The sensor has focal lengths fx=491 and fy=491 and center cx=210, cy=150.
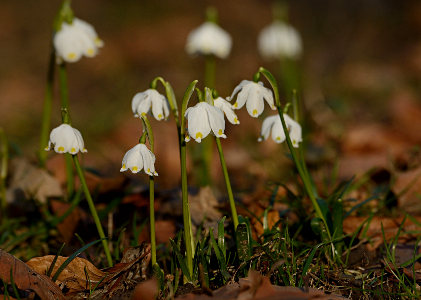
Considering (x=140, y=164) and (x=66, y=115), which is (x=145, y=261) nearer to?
(x=140, y=164)

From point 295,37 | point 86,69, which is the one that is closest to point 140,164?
point 295,37

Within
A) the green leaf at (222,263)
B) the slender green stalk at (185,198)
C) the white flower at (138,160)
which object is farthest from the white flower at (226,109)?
the green leaf at (222,263)

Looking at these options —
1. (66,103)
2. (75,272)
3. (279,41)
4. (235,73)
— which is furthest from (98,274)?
(235,73)

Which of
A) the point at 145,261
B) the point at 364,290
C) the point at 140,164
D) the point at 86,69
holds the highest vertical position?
the point at 86,69

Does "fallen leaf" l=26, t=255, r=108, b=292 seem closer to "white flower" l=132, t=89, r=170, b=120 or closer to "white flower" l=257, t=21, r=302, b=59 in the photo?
"white flower" l=132, t=89, r=170, b=120

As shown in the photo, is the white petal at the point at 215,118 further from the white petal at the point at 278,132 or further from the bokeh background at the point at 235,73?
the bokeh background at the point at 235,73

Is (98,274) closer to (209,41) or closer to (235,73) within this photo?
(209,41)

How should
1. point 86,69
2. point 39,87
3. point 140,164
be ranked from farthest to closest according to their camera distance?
point 86,69, point 39,87, point 140,164
